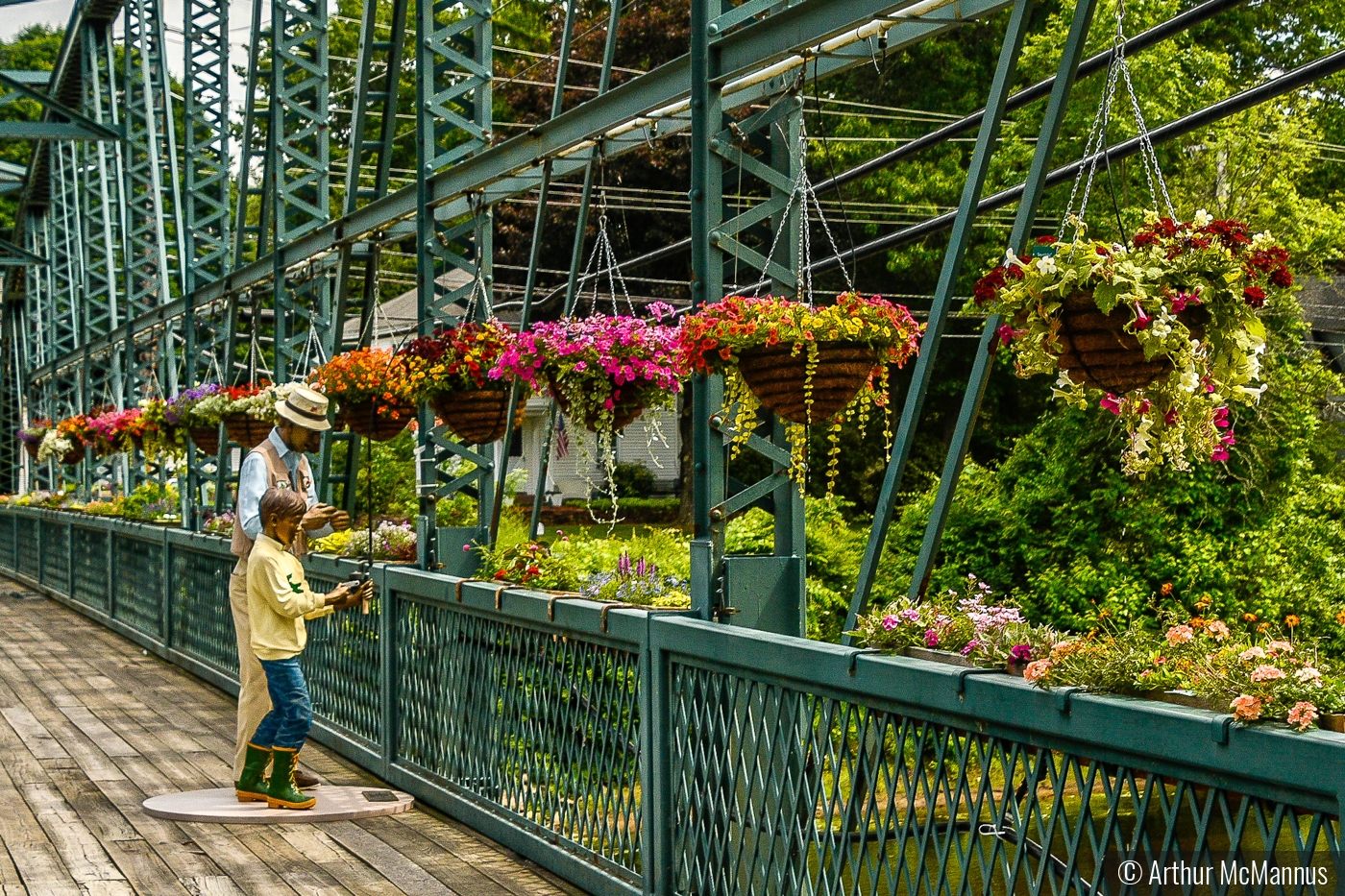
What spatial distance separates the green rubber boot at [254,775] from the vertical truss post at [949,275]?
341cm

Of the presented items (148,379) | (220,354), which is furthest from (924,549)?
(220,354)

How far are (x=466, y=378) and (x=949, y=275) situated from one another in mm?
3534

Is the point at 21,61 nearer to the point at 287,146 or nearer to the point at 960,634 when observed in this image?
the point at 287,146

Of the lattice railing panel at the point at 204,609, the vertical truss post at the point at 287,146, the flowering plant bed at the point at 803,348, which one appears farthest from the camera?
the vertical truss post at the point at 287,146

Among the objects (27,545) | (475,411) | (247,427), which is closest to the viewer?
(475,411)

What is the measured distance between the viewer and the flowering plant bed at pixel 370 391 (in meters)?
9.24

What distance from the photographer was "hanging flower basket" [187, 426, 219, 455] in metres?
14.3

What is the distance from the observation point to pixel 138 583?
15.8 metres

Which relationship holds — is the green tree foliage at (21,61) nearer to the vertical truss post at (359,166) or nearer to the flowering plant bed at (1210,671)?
the vertical truss post at (359,166)

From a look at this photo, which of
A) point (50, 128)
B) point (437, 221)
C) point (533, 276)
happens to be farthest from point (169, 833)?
point (50, 128)

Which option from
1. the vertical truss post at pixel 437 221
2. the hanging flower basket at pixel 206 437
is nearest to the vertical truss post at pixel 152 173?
the hanging flower basket at pixel 206 437

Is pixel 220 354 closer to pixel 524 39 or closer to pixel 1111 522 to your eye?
pixel 524 39

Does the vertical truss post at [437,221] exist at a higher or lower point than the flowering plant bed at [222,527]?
higher

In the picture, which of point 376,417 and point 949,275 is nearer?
point 949,275
